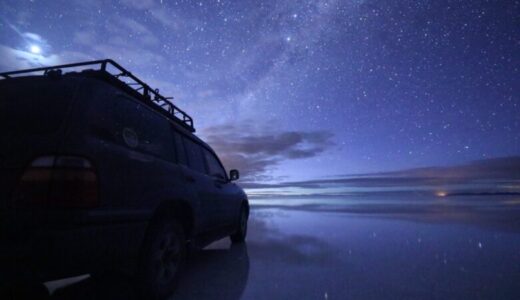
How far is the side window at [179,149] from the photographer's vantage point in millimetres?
3719

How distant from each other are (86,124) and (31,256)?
0.91 meters

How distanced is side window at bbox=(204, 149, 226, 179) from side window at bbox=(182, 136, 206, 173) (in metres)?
0.26

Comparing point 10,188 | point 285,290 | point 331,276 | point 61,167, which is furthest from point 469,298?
point 10,188

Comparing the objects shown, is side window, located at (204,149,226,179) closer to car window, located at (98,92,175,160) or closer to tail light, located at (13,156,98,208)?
car window, located at (98,92,175,160)

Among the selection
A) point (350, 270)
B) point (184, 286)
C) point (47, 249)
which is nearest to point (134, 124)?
point (47, 249)

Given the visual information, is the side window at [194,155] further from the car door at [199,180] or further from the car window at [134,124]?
the car window at [134,124]

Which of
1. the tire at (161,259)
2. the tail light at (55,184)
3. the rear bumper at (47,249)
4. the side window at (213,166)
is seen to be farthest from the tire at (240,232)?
the tail light at (55,184)

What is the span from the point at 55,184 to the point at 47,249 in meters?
0.40

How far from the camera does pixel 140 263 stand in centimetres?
267

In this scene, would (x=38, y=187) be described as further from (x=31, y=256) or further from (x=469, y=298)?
(x=469, y=298)

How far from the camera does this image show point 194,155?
4.36 metres

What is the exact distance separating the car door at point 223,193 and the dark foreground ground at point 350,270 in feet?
A: 2.20

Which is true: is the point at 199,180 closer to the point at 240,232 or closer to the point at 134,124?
the point at 134,124

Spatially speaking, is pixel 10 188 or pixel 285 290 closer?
pixel 10 188
